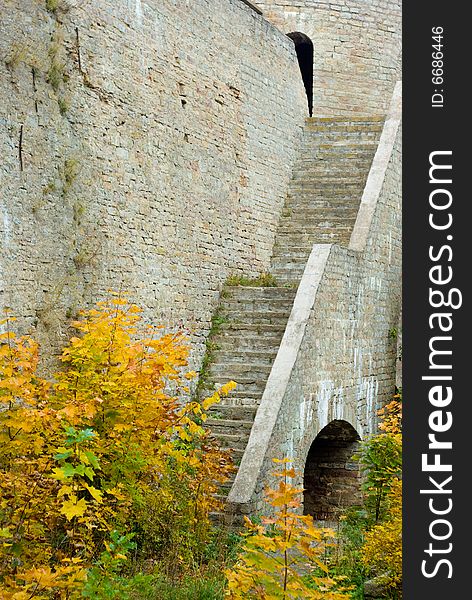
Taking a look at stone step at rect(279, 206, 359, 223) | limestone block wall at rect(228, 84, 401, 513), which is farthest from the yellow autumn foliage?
stone step at rect(279, 206, 359, 223)

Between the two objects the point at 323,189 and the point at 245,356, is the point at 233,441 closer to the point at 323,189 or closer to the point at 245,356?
the point at 245,356

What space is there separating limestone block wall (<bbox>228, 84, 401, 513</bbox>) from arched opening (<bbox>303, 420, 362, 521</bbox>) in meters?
0.30

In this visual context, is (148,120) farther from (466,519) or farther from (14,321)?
(466,519)

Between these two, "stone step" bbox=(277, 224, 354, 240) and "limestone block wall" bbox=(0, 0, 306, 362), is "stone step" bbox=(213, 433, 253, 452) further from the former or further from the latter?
"stone step" bbox=(277, 224, 354, 240)

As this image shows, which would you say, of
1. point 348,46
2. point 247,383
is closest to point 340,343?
point 247,383

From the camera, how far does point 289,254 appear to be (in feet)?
53.7

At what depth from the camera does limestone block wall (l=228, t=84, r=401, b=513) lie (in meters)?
12.2

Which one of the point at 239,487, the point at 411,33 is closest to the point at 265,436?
the point at 239,487

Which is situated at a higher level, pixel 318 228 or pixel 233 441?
pixel 318 228

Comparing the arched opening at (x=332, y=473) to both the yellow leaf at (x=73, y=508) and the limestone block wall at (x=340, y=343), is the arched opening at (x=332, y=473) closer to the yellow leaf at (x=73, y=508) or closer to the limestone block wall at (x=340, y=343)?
the limestone block wall at (x=340, y=343)

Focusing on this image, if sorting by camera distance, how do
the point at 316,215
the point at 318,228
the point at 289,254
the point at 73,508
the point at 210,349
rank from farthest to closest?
1. the point at 316,215
2. the point at 318,228
3. the point at 289,254
4. the point at 210,349
5. the point at 73,508

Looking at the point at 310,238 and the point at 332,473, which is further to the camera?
the point at 310,238

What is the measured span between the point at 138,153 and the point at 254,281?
3.53 metres

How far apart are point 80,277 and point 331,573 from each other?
13.7 ft
